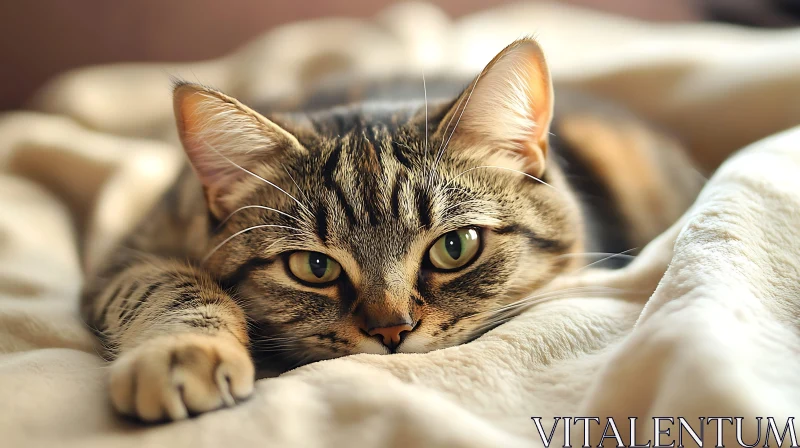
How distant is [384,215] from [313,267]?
128 millimetres

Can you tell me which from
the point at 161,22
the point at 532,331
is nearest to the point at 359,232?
the point at 532,331

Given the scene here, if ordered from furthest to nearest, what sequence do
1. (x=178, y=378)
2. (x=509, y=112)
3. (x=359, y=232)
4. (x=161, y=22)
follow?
(x=161, y=22) < (x=509, y=112) < (x=359, y=232) < (x=178, y=378)

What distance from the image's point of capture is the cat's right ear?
835 mm

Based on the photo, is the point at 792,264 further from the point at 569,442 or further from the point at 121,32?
the point at 121,32

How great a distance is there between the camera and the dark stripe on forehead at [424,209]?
0.83 metres

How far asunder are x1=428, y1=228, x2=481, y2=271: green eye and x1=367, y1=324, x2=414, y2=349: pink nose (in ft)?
0.38

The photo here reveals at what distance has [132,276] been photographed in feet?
3.09

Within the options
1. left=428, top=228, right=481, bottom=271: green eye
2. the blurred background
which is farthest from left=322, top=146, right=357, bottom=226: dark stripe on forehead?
the blurred background

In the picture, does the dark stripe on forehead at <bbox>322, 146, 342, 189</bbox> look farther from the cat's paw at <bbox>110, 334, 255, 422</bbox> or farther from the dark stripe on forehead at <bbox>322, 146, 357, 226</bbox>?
the cat's paw at <bbox>110, 334, 255, 422</bbox>

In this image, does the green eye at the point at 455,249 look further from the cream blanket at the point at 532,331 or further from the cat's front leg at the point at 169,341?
the cat's front leg at the point at 169,341

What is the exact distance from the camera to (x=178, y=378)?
60 centimetres

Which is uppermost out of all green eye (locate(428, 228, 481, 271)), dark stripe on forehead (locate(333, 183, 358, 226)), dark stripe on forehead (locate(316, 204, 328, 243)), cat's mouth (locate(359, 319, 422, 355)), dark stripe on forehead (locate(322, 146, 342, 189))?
dark stripe on forehead (locate(322, 146, 342, 189))

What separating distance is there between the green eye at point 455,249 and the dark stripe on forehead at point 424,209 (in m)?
0.03

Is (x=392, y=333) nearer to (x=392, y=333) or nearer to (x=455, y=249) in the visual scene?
(x=392, y=333)
